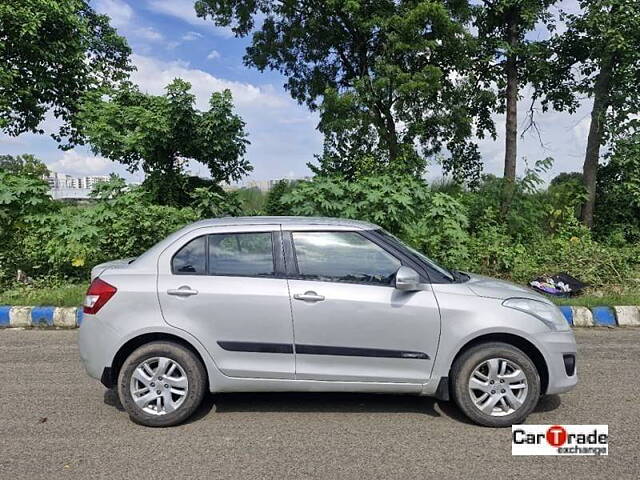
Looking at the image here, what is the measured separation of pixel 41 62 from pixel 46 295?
9.60 metres

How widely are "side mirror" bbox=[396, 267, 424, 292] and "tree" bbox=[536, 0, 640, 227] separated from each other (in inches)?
375

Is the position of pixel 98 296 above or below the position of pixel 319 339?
above

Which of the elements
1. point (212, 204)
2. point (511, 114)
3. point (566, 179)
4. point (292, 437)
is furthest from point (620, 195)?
point (292, 437)

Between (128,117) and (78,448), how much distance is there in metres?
7.04

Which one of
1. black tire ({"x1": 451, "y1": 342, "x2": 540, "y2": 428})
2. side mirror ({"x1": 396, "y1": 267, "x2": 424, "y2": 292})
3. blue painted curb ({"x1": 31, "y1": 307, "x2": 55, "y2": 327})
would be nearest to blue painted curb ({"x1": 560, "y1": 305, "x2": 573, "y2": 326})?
black tire ({"x1": 451, "y1": 342, "x2": 540, "y2": 428})

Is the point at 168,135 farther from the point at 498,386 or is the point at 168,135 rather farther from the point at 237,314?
the point at 498,386

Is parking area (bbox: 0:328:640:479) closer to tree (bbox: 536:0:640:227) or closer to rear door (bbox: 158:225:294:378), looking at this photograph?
rear door (bbox: 158:225:294:378)

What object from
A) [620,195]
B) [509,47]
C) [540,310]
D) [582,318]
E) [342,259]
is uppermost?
[509,47]

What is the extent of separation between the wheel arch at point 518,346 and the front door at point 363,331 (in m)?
0.28

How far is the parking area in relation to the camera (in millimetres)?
3027

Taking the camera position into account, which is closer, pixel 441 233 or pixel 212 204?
pixel 441 233

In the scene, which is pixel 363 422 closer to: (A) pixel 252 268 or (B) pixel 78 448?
(A) pixel 252 268

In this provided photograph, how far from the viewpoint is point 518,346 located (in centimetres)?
368

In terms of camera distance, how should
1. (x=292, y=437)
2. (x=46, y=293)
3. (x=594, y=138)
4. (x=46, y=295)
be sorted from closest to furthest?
(x=292, y=437)
(x=46, y=295)
(x=46, y=293)
(x=594, y=138)
